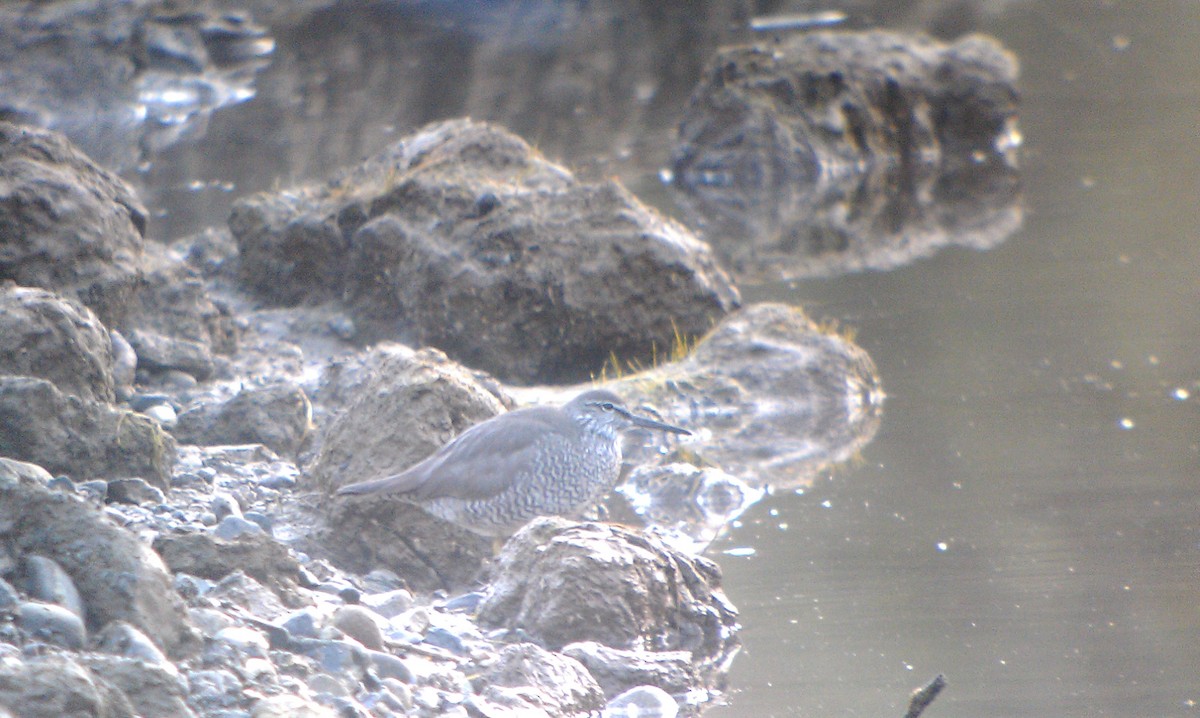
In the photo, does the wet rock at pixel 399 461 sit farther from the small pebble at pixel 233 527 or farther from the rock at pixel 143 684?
the rock at pixel 143 684

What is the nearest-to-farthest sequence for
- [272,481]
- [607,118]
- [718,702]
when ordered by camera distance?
[718,702] < [272,481] < [607,118]

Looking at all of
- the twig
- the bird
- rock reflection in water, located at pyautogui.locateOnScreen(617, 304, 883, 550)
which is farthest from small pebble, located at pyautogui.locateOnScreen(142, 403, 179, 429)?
the twig

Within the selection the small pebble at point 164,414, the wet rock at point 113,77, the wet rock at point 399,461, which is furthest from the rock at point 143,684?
the wet rock at point 113,77

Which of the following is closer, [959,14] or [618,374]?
[618,374]

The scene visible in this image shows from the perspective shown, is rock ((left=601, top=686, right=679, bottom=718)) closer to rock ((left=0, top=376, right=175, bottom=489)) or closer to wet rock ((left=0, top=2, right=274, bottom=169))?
rock ((left=0, top=376, right=175, bottom=489))

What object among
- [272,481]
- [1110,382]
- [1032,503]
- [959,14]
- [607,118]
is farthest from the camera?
[959,14]

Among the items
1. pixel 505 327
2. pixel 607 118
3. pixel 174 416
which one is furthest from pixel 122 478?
pixel 607 118


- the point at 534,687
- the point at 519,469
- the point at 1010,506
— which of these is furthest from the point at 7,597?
the point at 1010,506

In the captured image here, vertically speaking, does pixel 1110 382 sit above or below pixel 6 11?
below

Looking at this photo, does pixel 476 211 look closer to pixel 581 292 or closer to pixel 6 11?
pixel 581 292
